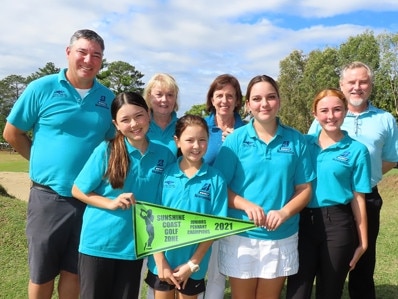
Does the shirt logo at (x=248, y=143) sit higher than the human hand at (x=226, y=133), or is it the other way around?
the human hand at (x=226, y=133)

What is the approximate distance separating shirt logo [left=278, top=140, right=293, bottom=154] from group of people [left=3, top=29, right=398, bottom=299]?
15mm

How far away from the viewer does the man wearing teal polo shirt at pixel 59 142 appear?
3.75 metres

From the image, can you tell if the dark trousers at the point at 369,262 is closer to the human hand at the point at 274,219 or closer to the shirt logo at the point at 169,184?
the human hand at the point at 274,219

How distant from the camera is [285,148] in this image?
3451mm

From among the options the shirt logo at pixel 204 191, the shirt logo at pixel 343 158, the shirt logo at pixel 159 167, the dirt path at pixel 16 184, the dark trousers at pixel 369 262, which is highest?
the shirt logo at pixel 343 158

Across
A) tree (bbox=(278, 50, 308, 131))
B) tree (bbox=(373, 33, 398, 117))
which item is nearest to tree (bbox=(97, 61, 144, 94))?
tree (bbox=(278, 50, 308, 131))

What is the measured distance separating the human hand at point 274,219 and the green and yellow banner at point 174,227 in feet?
0.41

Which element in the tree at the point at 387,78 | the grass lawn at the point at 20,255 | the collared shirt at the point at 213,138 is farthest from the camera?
the tree at the point at 387,78

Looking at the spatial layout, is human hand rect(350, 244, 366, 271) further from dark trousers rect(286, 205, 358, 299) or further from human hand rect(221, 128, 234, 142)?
human hand rect(221, 128, 234, 142)

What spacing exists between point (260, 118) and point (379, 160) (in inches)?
66.6

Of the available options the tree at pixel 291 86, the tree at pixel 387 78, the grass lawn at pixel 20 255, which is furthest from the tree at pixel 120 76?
the grass lawn at pixel 20 255

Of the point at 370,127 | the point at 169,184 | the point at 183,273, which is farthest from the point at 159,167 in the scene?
the point at 370,127

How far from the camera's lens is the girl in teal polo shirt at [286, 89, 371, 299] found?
349cm

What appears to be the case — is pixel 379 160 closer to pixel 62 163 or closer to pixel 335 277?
pixel 335 277
